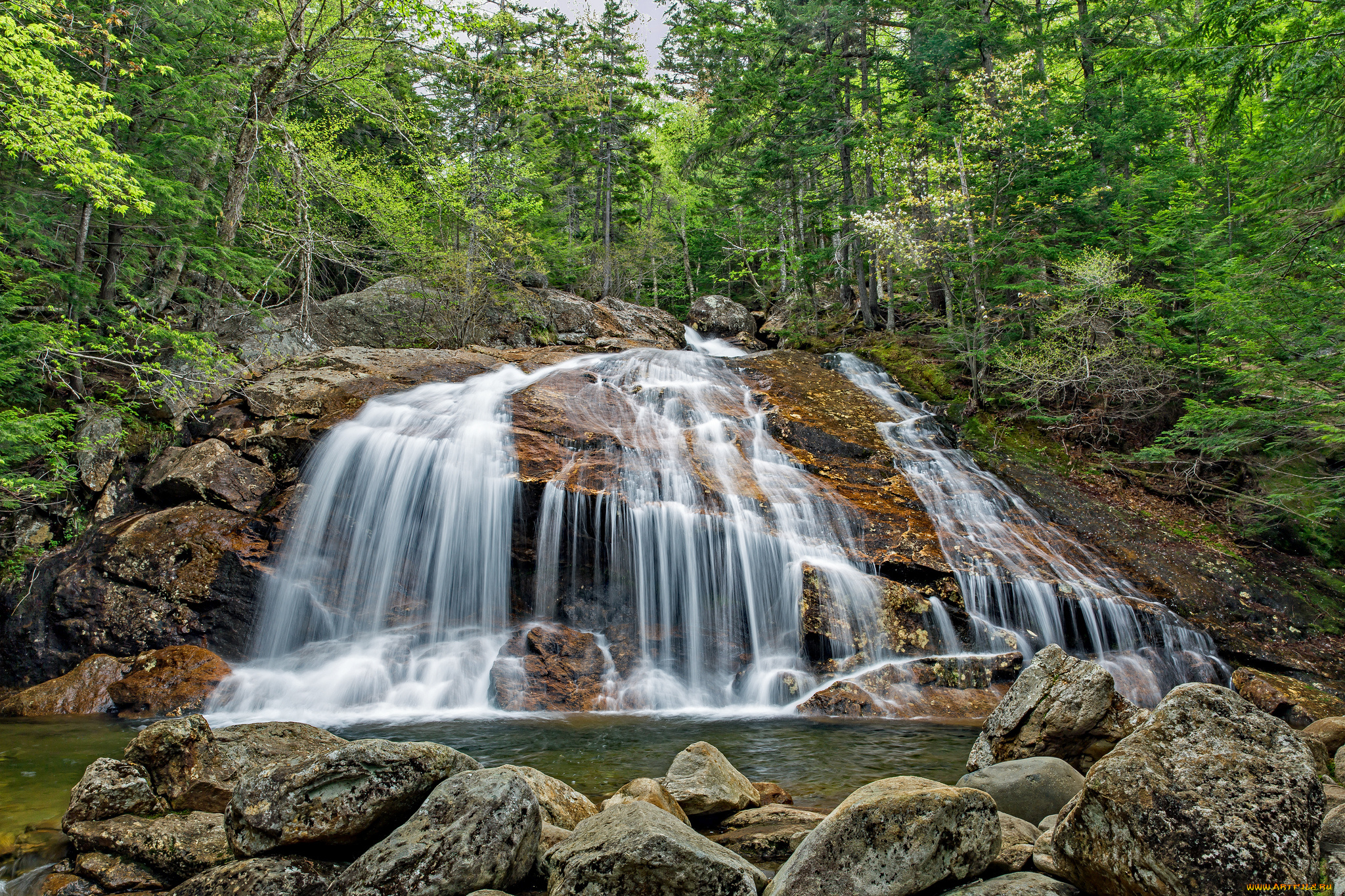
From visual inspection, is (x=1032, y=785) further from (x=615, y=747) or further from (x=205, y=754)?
(x=205, y=754)

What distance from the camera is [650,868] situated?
254 centimetres

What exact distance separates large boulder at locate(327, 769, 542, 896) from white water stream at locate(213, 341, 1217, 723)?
5.00 m

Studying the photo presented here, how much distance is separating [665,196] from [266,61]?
23047 millimetres

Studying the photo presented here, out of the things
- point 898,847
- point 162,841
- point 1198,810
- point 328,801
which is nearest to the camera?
point 1198,810

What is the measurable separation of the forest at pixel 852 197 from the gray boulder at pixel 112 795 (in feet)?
19.4

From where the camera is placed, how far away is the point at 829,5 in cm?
1716

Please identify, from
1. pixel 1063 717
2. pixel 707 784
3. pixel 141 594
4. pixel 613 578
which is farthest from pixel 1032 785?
pixel 141 594

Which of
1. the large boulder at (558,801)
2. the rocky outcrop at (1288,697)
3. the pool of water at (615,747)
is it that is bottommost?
the pool of water at (615,747)

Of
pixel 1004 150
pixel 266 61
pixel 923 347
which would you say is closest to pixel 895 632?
pixel 923 347

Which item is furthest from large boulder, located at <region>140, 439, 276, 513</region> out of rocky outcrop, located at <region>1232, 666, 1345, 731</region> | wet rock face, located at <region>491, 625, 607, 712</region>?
rocky outcrop, located at <region>1232, 666, 1345, 731</region>

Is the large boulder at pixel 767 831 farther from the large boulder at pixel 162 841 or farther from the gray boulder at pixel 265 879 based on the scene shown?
the large boulder at pixel 162 841

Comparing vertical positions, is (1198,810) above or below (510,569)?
below

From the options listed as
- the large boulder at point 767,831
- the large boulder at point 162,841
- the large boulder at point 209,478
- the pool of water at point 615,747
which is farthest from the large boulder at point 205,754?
the large boulder at point 209,478

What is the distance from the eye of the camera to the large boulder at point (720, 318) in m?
25.4
